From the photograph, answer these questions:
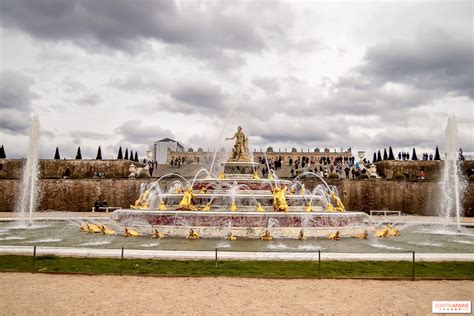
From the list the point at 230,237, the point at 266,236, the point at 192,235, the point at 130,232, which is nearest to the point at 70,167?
the point at 130,232

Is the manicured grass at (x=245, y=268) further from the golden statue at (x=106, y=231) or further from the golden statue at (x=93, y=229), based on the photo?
the golden statue at (x=93, y=229)

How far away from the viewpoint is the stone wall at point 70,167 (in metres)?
57.1

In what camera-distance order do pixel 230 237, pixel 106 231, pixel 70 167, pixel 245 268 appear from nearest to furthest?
1. pixel 245 268
2. pixel 230 237
3. pixel 106 231
4. pixel 70 167

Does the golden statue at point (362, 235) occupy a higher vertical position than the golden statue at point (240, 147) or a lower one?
lower

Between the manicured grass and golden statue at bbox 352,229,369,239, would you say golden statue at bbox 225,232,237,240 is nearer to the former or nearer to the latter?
the manicured grass

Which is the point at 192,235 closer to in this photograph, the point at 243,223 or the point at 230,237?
the point at 230,237

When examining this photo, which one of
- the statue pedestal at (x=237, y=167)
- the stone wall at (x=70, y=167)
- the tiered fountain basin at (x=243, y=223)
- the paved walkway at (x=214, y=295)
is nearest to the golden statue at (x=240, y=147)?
the statue pedestal at (x=237, y=167)

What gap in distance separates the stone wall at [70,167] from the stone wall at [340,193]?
1478 centimetres

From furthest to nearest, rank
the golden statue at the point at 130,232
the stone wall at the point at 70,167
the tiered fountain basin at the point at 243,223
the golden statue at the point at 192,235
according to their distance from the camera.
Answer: the stone wall at the point at 70,167 → the golden statue at the point at 130,232 → the tiered fountain basin at the point at 243,223 → the golden statue at the point at 192,235

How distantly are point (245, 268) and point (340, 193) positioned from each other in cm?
3187

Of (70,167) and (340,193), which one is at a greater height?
(70,167)

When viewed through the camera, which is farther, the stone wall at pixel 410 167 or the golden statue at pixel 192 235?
the stone wall at pixel 410 167

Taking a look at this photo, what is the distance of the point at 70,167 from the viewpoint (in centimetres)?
5791

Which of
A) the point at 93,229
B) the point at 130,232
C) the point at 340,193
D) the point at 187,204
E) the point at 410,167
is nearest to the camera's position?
the point at 130,232
